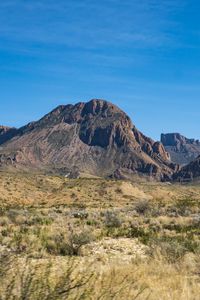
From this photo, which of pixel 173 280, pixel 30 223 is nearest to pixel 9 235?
pixel 30 223

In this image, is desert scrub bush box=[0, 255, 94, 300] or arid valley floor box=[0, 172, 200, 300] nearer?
desert scrub bush box=[0, 255, 94, 300]

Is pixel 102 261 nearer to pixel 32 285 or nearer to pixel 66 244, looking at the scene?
pixel 66 244

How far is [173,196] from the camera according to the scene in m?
105

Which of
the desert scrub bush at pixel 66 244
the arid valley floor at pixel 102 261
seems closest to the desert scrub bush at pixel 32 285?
the arid valley floor at pixel 102 261

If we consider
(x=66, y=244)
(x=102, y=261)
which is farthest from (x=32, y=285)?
(x=66, y=244)

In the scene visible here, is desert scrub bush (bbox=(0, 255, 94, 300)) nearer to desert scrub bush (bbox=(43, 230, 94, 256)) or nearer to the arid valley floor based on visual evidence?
the arid valley floor

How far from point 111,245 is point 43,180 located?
83.1 m

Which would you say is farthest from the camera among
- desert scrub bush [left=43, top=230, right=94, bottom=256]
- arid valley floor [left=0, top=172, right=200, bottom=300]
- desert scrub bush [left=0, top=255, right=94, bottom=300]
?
desert scrub bush [left=43, top=230, right=94, bottom=256]

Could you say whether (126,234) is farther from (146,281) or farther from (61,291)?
(61,291)

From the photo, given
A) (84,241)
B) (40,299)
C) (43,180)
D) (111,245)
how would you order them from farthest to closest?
(43,180) < (111,245) < (84,241) < (40,299)

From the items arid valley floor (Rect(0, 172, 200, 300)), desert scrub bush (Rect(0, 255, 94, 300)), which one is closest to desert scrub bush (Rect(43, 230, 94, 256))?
arid valley floor (Rect(0, 172, 200, 300))

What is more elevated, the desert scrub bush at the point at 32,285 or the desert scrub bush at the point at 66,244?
the desert scrub bush at the point at 32,285

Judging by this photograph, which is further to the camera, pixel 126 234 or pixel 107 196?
pixel 107 196

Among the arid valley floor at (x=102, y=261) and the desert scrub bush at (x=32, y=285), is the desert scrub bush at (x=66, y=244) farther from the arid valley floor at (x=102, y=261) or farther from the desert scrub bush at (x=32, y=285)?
Result: the desert scrub bush at (x=32, y=285)
